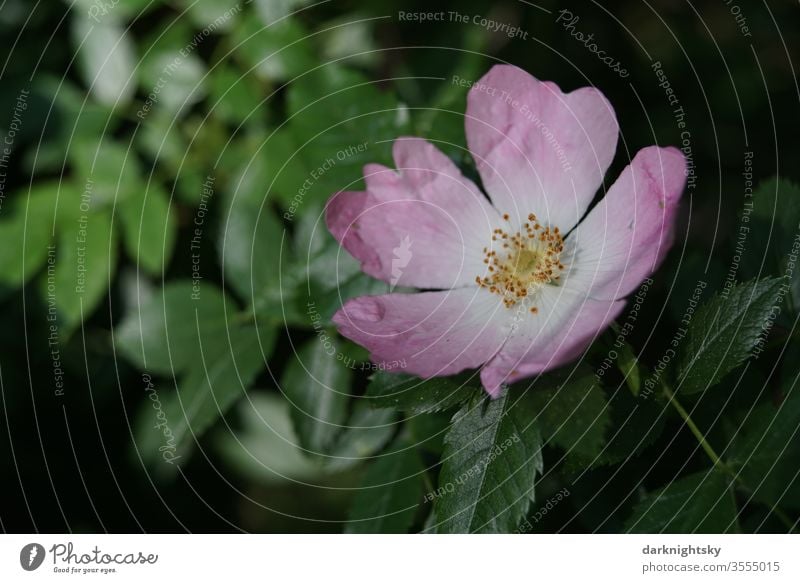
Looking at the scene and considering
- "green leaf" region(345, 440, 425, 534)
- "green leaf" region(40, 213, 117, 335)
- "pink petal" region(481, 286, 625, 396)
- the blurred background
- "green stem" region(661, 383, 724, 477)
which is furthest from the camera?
"green leaf" region(40, 213, 117, 335)

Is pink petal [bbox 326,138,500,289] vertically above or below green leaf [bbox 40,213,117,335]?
above

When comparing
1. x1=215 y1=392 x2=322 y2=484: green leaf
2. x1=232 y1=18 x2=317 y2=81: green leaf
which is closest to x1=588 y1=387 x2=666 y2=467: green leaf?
x1=215 y1=392 x2=322 y2=484: green leaf

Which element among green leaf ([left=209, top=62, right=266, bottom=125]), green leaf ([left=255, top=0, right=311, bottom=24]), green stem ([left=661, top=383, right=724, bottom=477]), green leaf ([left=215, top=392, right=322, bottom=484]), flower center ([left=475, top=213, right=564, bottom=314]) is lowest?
green leaf ([left=215, top=392, right=322, bottom=484])

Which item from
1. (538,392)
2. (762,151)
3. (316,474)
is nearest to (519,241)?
(538,392)

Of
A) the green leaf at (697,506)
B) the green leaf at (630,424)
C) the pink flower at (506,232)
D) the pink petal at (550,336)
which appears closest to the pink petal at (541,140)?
the pink flower at (506,232)

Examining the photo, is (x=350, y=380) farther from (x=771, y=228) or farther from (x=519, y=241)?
(x=771, y=228)

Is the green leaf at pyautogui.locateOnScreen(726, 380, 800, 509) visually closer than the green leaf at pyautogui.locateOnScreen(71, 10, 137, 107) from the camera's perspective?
Yes

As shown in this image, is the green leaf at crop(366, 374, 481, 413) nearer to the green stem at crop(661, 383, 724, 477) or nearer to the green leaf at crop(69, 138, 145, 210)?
the green stem at crop(661, 383, 724, 477)
